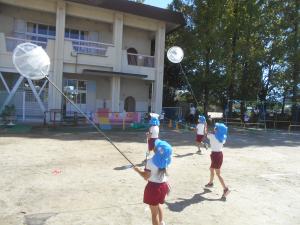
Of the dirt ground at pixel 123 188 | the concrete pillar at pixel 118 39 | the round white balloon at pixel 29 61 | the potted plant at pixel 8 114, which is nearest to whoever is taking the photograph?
the round white balloon at pixel 29 61

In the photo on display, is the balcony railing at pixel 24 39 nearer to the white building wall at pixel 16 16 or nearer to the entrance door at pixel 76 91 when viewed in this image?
the white building wall at pixel 16 16

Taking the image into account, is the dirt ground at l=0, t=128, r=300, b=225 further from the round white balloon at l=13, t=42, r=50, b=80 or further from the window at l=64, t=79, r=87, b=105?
the window at l=64, t=79, r=87, b=105

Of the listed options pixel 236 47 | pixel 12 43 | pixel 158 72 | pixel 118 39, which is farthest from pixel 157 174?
pixel 236 47

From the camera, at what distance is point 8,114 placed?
1992 centimetres

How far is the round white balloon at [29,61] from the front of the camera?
6258 mm

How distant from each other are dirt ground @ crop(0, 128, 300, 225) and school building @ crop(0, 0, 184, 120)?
8.55 metres

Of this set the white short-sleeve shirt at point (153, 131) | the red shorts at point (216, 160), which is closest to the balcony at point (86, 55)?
the white short-sleeve shirt at point (153, 131)

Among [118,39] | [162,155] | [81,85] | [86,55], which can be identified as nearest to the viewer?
[162,155]

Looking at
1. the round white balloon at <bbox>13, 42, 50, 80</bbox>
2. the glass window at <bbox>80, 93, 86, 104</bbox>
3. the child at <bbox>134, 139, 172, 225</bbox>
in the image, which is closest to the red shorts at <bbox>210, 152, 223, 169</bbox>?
the child at <bbox>134, 139, 172, 225</bbox>

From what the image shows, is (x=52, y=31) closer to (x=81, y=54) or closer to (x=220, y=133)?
(x=81, y=54)

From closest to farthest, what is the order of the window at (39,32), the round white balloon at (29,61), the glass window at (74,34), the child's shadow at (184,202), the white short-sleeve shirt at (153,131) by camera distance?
1. the round white balloon at (29,61)
2. the child's shadow at (184,202)
3. the white short-sleeve shirt at (153,131)
4. the window at (39,32)
5. the glass window at (74,34)

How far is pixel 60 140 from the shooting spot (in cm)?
1535

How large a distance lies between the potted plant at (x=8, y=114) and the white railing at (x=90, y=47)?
540cm

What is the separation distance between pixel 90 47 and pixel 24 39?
3900mm
